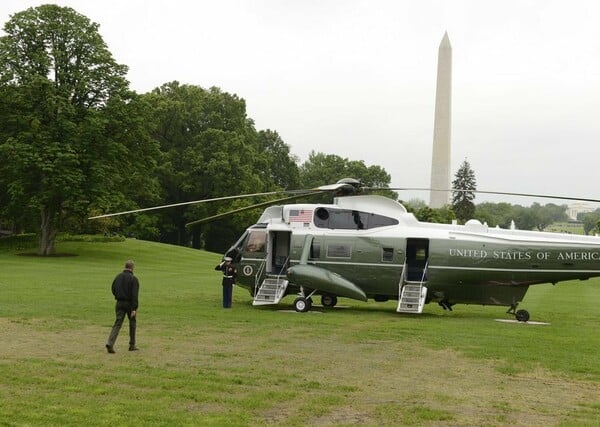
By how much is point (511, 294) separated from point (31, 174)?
1381 inches

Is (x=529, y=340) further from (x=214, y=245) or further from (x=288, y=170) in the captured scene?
(x=288, y=170)


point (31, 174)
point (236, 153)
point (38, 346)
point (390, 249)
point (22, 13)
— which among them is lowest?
point (38, 346)

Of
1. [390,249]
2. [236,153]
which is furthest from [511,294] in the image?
[236,153]

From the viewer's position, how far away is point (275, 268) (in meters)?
22.9

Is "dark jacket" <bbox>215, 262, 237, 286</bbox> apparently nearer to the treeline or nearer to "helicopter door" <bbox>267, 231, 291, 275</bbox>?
"helicopter door" <bbox>267, 231, 291, 275</bbox>

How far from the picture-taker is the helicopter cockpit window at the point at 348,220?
21812mm

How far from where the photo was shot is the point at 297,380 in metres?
11.0

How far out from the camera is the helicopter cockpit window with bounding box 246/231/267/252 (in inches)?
891

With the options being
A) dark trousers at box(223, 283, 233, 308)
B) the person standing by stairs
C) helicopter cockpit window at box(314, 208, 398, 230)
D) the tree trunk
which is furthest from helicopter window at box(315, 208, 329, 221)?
the tree trunk

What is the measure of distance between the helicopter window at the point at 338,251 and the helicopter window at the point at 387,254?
1.10 meters

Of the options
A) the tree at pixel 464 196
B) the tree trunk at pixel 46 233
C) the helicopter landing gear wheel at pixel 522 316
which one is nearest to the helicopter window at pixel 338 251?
the helicopter landing gear wheel at pixel 522 316

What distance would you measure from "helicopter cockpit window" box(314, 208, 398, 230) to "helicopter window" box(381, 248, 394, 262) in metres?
0.88

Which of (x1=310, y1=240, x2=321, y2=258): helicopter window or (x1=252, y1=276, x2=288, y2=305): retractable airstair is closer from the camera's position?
(x1=252, y1=276, x2=288, y2=305): retractable airstair

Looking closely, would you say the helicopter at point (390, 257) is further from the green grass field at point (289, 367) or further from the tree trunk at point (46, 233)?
the tree trunk at point (46, 233)
